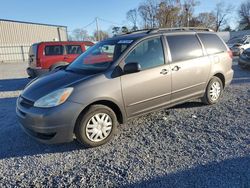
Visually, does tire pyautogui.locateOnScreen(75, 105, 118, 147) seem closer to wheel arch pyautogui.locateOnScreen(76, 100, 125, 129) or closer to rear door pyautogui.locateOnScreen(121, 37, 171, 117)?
wheel arch pyautogui.locateOnScreen(76, 100, 125, 129)

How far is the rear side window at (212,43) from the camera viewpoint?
17.4 ft

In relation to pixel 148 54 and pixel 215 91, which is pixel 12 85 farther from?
pixel 215 91

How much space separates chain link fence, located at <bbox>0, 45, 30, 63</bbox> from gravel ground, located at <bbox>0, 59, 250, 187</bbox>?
29358mm

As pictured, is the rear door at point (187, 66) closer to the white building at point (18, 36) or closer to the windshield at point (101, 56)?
the windshield at point (101, 56)

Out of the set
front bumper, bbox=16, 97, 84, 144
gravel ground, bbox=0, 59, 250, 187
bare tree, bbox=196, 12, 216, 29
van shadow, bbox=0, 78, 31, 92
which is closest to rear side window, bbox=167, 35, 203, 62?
gravel ground, bbox=0, 59, 250, 187

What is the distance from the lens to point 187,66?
15.7 feet

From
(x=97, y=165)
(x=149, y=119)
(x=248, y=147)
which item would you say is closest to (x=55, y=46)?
(x=149, y=119)

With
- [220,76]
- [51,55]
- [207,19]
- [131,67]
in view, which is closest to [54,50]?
[51,55]

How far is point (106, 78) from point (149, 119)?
1536 mm

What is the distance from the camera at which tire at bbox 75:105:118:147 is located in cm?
361

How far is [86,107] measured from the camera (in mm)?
3639

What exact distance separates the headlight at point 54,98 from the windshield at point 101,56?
76 cm

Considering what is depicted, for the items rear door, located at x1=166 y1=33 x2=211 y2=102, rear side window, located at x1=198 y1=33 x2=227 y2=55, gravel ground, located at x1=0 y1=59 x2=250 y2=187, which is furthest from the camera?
rear side window, located at x1=198 y1=33 x2=227 y2=55

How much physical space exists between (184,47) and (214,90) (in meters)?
1.44
